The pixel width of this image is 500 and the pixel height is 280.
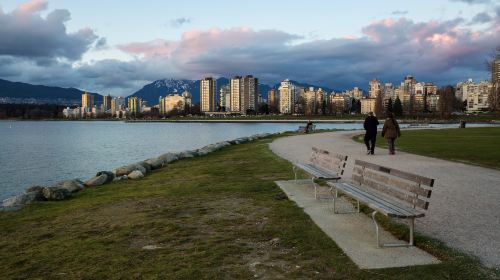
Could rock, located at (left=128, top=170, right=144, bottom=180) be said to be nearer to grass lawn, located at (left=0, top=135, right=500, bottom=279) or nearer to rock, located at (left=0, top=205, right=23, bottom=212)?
grass lawn, located at (left=0, top=135, right=500, bottom=279)

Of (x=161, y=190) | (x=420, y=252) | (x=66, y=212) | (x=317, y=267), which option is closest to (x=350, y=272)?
(x=317, y=267)

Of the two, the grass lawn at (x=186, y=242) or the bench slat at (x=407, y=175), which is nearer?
the grass lawn at (x=186, y=242)

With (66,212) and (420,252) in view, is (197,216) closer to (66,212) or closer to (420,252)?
(66,212)

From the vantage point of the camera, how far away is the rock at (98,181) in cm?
1559

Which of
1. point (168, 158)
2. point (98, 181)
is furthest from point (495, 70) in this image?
point (98, 181)

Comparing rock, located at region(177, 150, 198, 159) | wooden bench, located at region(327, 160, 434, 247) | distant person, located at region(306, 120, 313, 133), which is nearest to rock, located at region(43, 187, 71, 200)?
wooden bench, located at region(327, 160, 434, 247)

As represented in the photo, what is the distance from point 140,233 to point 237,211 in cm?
211

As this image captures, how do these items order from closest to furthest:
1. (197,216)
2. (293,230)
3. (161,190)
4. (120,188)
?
(293,230) < (197,216) < (161,190) < (120,188)

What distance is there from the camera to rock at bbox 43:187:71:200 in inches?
501

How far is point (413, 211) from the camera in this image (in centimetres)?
643

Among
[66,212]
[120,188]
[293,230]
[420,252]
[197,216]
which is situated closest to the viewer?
[420,252]

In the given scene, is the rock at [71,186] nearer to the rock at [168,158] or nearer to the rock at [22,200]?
the rock at [22,200]

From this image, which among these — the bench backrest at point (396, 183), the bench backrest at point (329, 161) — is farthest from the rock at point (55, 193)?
the bench backrest at point (396, 183)

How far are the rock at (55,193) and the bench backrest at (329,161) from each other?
23.5ft
